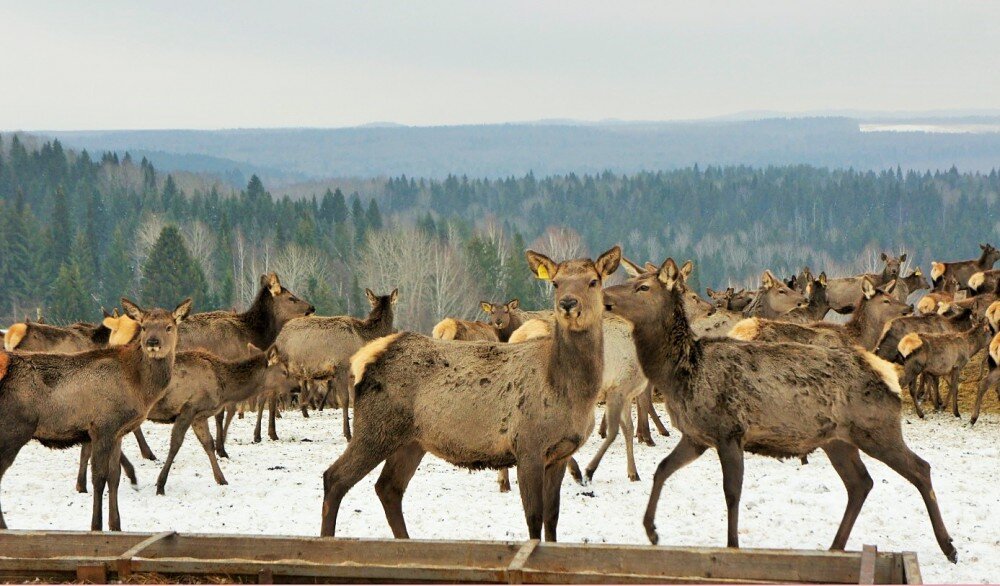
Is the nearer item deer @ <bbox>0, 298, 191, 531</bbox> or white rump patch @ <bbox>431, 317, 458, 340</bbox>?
deer @ <bbox>0, 298, 191, 531</bbox>

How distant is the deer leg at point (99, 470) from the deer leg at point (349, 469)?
2635 millimetres

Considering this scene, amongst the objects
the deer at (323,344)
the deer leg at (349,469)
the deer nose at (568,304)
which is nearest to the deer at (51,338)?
the deer at (323,344)

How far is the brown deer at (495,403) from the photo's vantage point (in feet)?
27.3

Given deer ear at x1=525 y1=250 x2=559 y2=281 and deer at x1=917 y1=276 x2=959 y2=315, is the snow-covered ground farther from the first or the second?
deer at x1=917 y1=276 x2=959 y2=315

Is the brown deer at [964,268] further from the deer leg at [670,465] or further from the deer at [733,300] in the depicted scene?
the deer leg at [670,465]

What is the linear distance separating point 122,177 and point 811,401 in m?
149

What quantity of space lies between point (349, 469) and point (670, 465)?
2720mm

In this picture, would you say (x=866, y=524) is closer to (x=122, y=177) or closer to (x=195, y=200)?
(x=195, y=200)

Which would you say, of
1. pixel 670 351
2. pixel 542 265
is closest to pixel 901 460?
pixel 670 351

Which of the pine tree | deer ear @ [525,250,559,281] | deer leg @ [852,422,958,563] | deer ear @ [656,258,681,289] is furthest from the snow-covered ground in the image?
the pine tree

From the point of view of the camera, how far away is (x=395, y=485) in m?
8.99

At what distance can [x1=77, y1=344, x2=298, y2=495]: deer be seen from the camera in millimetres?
12609

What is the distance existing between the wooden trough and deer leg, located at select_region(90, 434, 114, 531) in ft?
10.0

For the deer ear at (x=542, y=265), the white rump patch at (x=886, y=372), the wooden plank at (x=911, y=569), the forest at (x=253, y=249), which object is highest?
the deer ear at (x=542, y=265)
